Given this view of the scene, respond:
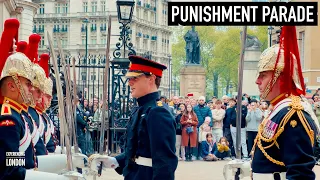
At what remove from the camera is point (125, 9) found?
17.2 metres

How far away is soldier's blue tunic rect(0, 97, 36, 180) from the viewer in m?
5.07

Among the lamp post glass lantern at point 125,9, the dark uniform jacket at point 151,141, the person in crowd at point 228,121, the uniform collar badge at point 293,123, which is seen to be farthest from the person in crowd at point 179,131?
the uniform collar badge at point 293,123

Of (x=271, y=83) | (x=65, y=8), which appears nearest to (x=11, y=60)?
(x=271, y=83)

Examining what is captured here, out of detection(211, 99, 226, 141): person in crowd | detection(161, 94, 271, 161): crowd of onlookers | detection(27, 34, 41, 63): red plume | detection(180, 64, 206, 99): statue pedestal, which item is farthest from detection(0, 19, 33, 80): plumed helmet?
detection(180, 64, 206, 99): statue pedestal

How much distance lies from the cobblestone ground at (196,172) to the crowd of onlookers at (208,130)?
2.03ft

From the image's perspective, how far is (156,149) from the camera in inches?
226

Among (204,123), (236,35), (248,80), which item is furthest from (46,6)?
(204,123)

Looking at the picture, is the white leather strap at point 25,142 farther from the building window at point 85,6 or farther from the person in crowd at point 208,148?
the building window at point 85,6

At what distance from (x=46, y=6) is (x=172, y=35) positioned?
83.6 feet

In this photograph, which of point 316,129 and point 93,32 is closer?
point 316,129

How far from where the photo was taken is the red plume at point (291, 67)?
536cm

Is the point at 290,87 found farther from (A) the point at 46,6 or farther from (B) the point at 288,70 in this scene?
(A) the point at 46,6

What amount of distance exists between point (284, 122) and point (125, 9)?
12.3 metres

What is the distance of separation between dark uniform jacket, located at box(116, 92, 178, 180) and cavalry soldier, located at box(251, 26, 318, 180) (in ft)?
2.31
